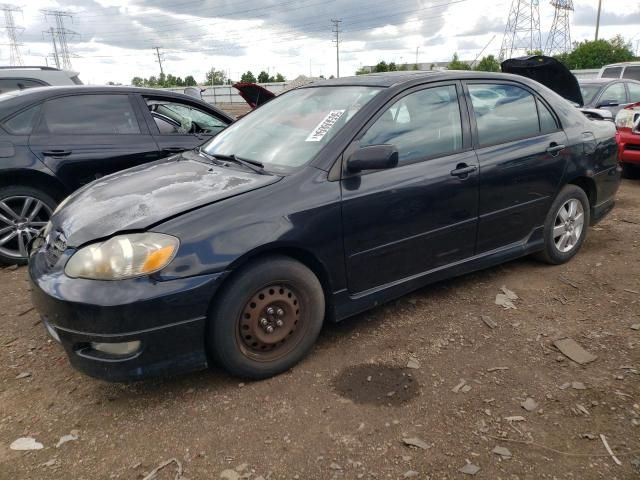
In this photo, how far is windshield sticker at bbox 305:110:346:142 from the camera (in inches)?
122

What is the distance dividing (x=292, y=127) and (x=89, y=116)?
2.57m

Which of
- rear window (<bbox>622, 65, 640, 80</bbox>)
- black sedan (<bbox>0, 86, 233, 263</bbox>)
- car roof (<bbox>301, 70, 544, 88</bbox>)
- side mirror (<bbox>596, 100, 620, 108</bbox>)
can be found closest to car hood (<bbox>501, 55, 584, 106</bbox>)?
side mirror (<bbox>596, 100, 620, 108</bbox>)

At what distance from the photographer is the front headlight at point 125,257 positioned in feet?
7.84

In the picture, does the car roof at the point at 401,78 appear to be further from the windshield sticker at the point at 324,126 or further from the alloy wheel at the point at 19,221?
the alloy wheel at the point at 19,221

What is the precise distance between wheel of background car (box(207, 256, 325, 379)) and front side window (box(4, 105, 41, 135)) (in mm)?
3162

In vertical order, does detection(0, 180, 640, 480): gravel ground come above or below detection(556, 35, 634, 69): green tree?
below

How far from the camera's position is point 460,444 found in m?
2.29

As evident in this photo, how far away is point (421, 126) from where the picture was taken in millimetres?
3359

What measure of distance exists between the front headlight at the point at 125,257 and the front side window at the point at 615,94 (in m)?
9.50

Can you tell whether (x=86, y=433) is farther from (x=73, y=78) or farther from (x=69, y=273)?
(x=73, y=78)

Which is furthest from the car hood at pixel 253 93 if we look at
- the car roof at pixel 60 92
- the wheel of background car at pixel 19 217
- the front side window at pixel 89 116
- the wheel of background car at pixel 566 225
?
the wheel of background car at pixel 566 225

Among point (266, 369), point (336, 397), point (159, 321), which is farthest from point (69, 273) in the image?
point (336, 397)

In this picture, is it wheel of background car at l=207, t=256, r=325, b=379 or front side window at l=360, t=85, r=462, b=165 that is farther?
front side window at l=360, t=85, r=462, b=165

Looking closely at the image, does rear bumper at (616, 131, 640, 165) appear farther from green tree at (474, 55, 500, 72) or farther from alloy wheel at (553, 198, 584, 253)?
green tree at (474, 55, 500, 72)
